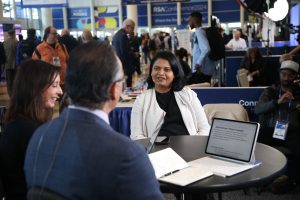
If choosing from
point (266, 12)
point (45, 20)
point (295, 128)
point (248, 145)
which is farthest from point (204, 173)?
point (45, 20)

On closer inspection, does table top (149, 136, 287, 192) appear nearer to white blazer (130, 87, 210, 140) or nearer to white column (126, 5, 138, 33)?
white blazer (130, 87, 210, 140)

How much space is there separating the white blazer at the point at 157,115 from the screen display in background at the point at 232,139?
0.74 m

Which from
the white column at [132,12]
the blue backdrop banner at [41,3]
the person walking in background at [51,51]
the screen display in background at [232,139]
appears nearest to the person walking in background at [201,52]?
the person walking in background at [51,51]

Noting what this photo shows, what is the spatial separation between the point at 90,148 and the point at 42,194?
17 centimetres

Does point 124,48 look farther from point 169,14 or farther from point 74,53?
point 169,14

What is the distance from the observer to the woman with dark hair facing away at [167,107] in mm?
2588

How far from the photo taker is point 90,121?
979 millimetres

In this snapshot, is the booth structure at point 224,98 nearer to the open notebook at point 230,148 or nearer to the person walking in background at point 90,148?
the open notebook at point 230,148

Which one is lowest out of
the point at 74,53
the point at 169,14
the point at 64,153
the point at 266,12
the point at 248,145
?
the point at 248,145

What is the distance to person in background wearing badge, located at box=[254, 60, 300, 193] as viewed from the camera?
3062 mm

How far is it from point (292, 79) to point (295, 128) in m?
0.43

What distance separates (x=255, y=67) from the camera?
509 cm

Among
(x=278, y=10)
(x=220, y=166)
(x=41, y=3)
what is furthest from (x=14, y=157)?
(x=41, y=3)

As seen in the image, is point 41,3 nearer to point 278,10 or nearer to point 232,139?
point 278,10
